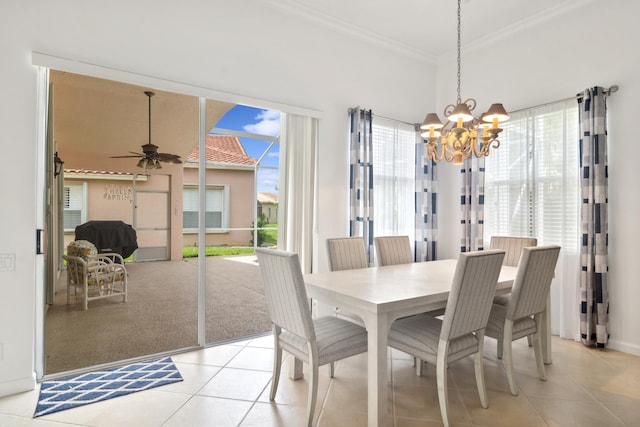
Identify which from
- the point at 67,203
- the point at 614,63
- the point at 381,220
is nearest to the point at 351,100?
the point at 381,220

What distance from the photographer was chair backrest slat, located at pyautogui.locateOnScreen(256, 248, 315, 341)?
191 cm

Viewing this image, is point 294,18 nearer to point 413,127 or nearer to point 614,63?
point 413,127

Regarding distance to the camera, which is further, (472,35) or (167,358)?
(472,35)

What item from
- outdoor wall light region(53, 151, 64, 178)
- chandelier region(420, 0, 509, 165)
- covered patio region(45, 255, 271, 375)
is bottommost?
covered patio region(45, 255, 271, 375)

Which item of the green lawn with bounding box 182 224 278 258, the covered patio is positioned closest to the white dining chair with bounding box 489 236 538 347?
the green lawn with bounding box 182 224 278 258

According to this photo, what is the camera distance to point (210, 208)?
17.3ft

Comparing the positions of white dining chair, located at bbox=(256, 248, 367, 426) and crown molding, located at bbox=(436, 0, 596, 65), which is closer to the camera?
white dining chair, located at bbox=(256, 248, 367, 426)

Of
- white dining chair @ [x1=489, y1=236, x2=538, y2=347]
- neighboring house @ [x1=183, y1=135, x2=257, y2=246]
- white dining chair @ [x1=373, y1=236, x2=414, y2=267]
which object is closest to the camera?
white dining chair @ [x1=489, y1=236, x2=538, y2=347]

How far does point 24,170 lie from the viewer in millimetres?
2387

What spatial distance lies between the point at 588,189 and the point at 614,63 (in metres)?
1.18

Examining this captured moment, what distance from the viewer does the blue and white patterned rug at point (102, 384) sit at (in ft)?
7.25

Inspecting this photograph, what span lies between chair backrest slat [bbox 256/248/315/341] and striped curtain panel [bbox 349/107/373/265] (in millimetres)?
1898

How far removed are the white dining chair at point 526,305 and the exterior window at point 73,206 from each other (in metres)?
3.53

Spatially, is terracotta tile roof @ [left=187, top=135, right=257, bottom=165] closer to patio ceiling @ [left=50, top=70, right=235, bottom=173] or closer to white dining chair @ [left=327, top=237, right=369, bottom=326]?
patio ceiling @ [left=50, top=70, right=235, bottom=173]
